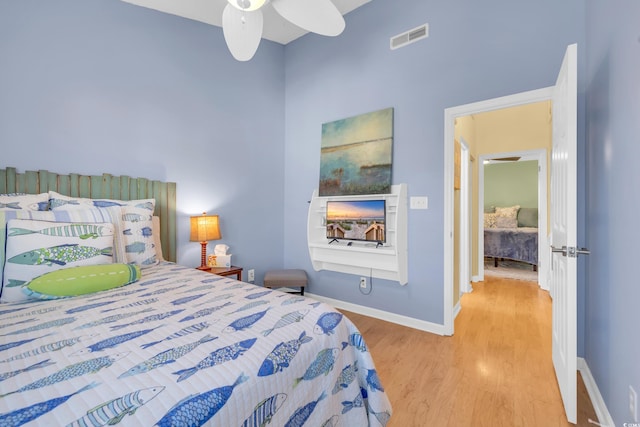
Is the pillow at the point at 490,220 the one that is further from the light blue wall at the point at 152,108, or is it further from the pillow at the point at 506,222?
the light blue wall at the point at 152,108

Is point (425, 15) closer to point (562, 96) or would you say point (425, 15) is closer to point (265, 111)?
point (562, 96)

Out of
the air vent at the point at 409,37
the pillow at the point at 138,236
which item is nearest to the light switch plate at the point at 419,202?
the air vent at the point at 409,37

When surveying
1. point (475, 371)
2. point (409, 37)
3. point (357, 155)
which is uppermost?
point (409, 37)

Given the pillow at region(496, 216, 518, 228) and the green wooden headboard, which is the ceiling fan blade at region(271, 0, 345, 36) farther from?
the pillow at region(496, 216, 518, 228)

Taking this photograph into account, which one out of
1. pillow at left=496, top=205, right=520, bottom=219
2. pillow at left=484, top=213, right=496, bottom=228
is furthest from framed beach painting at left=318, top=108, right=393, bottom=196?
pillow at left=496, top=205, right=520, bottom=219

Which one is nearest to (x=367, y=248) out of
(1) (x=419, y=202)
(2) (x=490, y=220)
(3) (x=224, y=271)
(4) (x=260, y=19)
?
(1) (x=419, y=202)

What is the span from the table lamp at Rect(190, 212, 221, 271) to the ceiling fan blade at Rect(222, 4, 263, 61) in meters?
1.60

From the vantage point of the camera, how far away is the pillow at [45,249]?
154 cm

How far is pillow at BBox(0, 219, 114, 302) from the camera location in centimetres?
154

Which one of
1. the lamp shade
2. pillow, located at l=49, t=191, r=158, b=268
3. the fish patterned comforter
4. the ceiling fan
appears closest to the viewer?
the fish patterned comforter

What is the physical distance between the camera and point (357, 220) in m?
3.10

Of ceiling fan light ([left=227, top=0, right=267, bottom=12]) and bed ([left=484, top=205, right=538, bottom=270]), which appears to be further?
bed ([left=484, top=205, right=538, bottom=270])

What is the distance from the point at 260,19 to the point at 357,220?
1.90 metres

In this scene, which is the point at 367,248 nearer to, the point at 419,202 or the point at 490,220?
the point at 419,202
